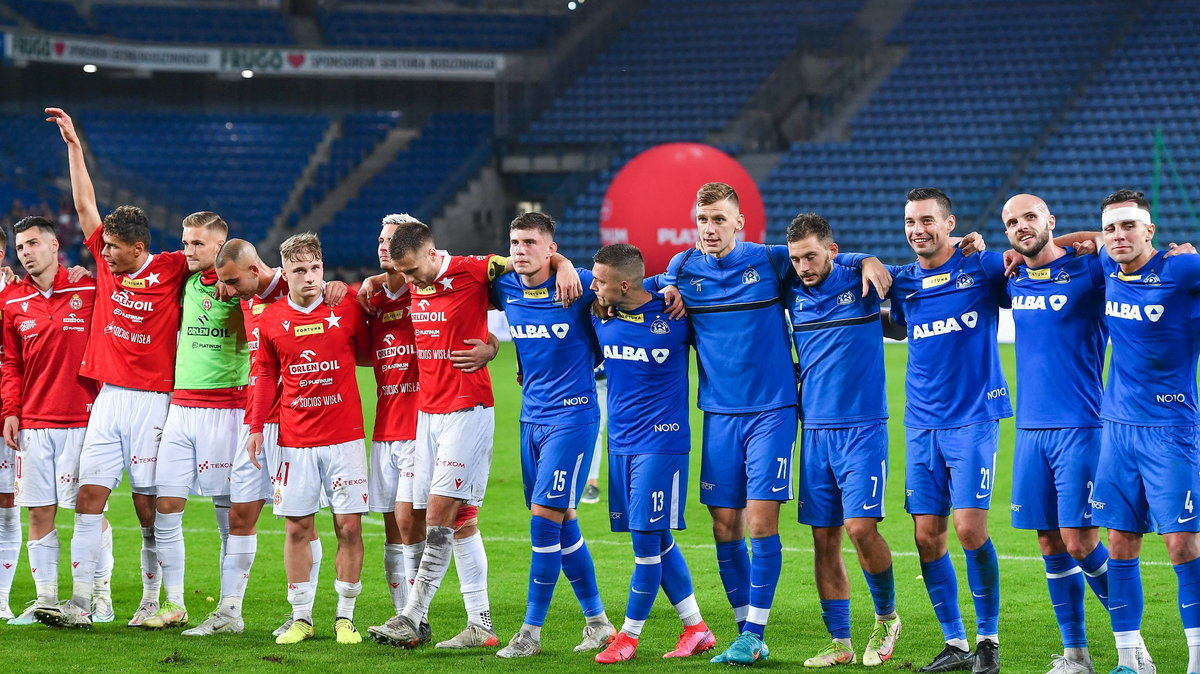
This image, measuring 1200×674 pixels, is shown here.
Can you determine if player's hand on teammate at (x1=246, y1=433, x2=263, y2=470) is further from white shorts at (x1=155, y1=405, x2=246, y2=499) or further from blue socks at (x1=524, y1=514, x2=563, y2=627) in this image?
blue socks at (x1=524, y1=514, x2=563, y2=627)

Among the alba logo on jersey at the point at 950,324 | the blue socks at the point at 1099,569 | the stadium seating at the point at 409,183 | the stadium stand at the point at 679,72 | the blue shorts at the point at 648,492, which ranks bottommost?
the blue socks at the point at 1099,569

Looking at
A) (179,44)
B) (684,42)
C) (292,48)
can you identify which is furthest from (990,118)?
(179,44)

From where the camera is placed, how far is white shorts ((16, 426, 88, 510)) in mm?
7703

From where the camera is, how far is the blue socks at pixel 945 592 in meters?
6.53

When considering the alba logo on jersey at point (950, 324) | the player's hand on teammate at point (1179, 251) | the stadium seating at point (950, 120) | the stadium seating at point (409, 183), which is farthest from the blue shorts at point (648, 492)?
the stadium seating at point (409, 183)

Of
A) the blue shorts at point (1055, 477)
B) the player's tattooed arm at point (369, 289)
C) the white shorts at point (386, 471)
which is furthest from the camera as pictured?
the player's tattooed arm at point (369, 289)

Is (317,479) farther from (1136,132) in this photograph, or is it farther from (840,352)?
(1136,132)

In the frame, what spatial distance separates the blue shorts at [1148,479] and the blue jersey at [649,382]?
6.56 feet

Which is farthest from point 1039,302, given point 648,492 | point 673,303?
point 648,492

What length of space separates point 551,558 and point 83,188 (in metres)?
3.57

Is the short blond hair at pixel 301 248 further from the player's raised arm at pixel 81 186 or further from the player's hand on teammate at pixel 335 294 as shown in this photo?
the player's raised arm at pixel 81 186

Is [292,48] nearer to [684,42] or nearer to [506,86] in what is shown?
[506,86]

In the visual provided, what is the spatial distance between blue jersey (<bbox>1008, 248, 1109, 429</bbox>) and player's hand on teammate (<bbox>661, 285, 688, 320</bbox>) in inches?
64.9

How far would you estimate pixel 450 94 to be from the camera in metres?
36.5
